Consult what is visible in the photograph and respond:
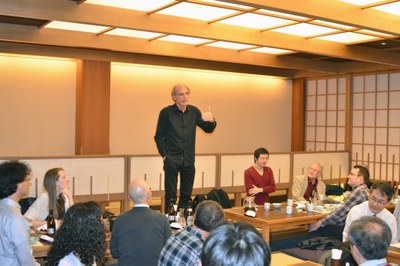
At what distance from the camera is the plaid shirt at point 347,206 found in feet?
13.9

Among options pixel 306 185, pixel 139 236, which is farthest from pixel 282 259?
pixel 139 236

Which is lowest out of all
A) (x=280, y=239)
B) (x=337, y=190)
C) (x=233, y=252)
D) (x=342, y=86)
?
(x=280, y=239)

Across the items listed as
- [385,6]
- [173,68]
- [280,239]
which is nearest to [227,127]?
[173,68]

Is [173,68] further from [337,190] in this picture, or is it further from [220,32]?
[337,190]

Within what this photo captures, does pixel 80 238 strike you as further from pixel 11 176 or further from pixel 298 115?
pixel 298 115

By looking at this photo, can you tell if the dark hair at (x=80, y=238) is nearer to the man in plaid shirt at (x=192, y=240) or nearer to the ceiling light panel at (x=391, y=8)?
the man in plaid shirt at (x=192, y=240)

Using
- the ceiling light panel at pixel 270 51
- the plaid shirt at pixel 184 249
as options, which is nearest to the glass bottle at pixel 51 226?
the plaid shirt at pixel 184 249

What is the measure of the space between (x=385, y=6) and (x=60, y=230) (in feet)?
12.6

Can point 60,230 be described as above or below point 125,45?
below

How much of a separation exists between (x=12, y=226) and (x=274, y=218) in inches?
96.5

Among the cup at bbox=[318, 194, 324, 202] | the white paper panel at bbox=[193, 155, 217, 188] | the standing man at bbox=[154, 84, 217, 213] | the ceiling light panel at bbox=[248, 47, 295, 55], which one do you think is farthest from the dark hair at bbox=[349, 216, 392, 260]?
the ceiling light panel at bbox=[248, 47, 295, 55]

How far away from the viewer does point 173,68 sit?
8.07 meters

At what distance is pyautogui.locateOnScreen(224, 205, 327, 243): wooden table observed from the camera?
4160mm

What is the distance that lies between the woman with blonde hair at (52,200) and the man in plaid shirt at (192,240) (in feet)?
5.56
